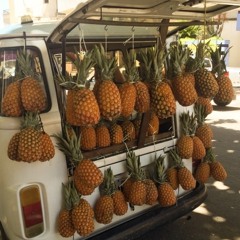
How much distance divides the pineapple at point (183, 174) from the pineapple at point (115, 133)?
24.2 inches

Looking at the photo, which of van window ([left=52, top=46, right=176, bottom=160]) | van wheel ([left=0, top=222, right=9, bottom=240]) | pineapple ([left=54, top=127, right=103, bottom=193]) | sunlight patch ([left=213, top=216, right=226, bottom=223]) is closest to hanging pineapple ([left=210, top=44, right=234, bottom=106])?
van window ([left=52, top=46, right=176, bottom=160])

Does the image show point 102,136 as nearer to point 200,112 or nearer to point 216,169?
point 200,112

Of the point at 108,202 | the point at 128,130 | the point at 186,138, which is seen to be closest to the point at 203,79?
the point at 186,138

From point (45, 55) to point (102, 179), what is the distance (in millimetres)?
1100

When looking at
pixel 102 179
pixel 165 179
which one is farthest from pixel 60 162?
pixel 165 179

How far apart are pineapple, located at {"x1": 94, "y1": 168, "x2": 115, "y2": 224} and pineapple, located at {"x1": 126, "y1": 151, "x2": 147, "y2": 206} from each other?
197 millimetres

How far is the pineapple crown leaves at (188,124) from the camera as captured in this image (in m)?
3.42

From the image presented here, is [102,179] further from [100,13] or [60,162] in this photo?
[100,13]

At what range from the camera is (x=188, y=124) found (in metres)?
3.42

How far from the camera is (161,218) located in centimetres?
318

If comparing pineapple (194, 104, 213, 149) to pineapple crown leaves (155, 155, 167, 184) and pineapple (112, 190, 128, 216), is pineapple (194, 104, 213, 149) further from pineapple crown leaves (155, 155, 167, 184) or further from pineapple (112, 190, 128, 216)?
pineapple (112, 190, 128, 216)

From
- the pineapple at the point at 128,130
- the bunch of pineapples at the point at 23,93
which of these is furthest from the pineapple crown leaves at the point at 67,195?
the pineapple at the point at 128,130

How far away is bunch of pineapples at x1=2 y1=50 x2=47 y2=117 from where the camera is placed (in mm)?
2379

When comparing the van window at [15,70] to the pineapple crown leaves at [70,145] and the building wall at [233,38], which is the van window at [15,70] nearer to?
the pineapple crown leaves at [70,145]
